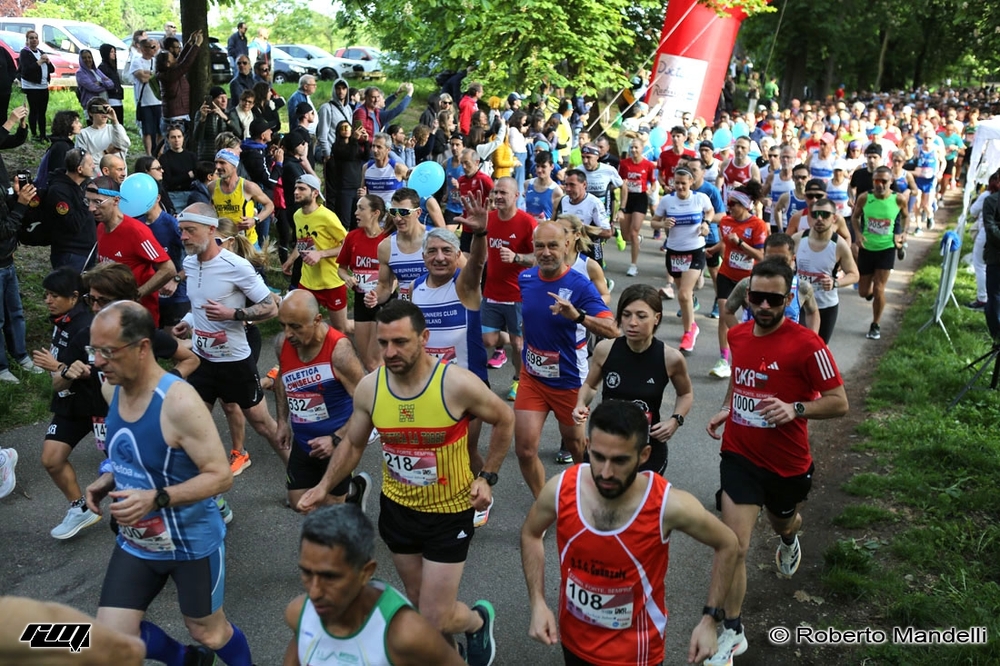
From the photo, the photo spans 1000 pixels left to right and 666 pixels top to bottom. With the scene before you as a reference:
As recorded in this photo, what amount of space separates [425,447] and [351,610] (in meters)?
1.42

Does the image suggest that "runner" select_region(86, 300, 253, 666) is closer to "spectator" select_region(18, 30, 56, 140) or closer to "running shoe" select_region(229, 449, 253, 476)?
"running shoe" select_region(229, 449, 253, 476)

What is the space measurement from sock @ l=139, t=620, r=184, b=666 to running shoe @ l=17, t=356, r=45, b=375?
550cm

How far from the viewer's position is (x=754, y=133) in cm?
2273

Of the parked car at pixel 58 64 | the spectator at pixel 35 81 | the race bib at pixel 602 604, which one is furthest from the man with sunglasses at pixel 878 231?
the parked car at pixel 58 64

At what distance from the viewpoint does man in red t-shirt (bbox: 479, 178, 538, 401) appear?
26.4 feet

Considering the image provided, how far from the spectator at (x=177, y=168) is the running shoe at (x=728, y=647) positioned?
8.15 metres

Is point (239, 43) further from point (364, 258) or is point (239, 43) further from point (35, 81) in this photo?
point (364, 258)

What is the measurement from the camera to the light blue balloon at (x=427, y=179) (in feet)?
28.8

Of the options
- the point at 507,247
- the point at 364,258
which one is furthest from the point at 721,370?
the point at 364,258

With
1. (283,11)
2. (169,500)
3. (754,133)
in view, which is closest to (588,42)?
(754,133)

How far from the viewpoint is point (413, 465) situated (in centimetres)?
432

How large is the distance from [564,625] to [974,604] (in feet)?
9.57

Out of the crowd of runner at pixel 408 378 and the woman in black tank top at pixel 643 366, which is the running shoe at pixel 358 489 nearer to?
the crowd of runner at pixel 408 378

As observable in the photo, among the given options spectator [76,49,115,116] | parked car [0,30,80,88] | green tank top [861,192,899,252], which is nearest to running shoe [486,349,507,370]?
green tank top [861,192,899,252]
